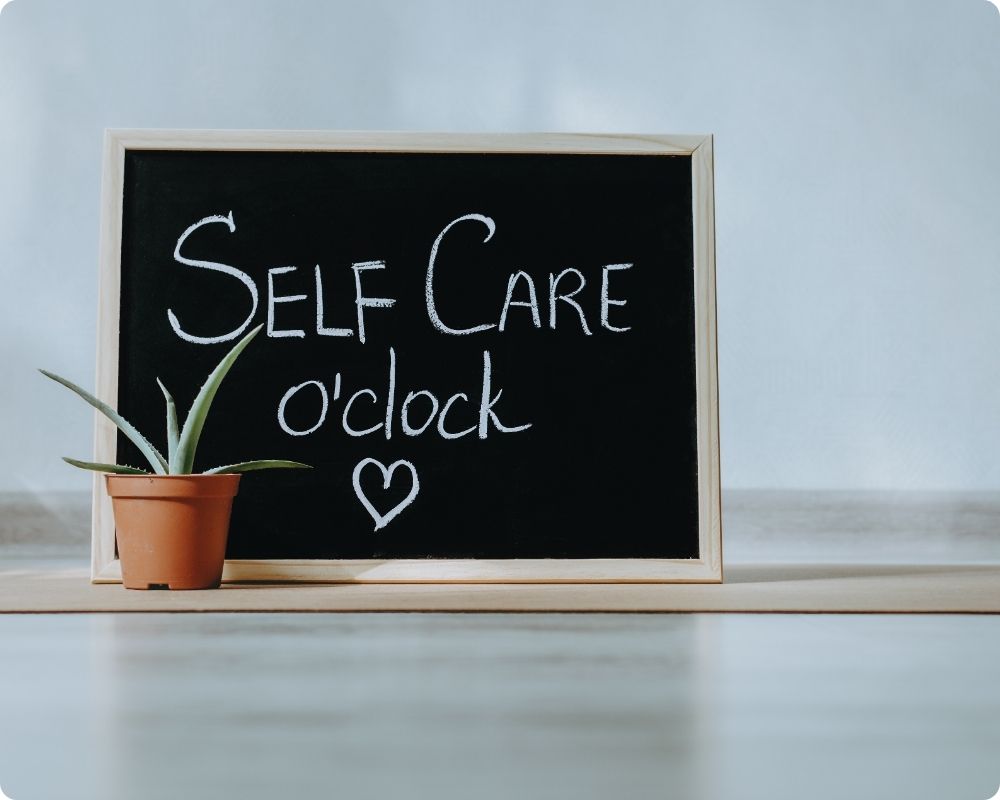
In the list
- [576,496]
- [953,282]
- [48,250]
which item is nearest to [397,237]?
[576,496]

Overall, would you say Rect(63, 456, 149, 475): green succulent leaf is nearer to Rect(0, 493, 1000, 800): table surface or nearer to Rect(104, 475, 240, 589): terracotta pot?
Rect(104, 475, 240, 589): terracotta pot

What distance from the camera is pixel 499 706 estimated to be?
0.45 meters

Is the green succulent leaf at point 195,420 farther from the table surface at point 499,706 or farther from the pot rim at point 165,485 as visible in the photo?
the table surface at point 499,706

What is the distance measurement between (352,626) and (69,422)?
0.79 m

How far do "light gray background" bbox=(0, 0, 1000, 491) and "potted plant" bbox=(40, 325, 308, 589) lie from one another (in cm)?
54

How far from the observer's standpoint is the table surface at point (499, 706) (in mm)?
353

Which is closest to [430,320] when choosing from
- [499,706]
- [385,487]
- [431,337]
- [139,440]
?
[431,337]

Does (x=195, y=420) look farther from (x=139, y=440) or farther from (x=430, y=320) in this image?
(x=430, y=320)

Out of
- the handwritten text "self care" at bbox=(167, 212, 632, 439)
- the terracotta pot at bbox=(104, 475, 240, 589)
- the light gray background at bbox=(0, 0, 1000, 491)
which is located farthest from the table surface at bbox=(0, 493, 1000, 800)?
the light gray background at bbox=(0, 0, 1000, 491)

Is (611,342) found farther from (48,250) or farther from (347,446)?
(48,250)

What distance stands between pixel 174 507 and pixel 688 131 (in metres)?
0.88

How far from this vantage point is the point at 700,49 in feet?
4.43

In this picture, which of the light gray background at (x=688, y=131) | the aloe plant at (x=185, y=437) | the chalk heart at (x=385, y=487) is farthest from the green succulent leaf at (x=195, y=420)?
the light gray background at (x=688, y=131)

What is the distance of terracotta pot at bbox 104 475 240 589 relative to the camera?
81 centimetres
